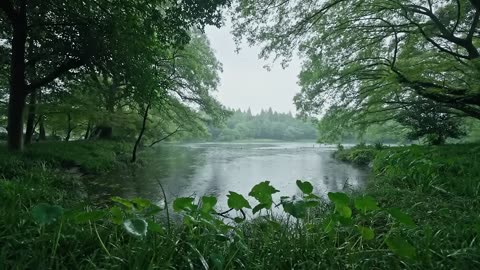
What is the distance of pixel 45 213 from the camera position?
165 cm

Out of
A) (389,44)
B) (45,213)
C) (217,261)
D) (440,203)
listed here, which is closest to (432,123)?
(389,44)

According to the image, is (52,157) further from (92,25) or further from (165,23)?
(165,23)

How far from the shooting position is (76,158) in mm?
9219

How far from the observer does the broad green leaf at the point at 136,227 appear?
157 cm

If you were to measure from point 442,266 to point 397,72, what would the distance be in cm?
689

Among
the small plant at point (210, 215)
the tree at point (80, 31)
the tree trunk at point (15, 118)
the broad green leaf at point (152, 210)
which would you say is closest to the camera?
the small plant at point (210, 215)

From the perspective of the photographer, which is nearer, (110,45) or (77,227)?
(77,227)

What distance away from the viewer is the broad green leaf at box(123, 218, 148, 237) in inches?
61.9

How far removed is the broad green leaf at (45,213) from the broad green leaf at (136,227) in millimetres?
383

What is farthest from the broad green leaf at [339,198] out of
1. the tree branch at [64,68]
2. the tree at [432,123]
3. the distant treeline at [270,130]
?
the distant treeline at [270,130]

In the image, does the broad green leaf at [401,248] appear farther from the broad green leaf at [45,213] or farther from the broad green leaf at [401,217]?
the broad green leaf at [45,213]

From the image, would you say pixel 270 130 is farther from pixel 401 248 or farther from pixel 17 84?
pixel 401 248

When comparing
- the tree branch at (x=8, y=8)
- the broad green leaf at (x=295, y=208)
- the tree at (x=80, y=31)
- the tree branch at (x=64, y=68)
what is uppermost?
the tree branch at (x=8, y=8)

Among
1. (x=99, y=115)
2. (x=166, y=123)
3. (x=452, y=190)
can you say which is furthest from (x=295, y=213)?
(x=166, y=123)
